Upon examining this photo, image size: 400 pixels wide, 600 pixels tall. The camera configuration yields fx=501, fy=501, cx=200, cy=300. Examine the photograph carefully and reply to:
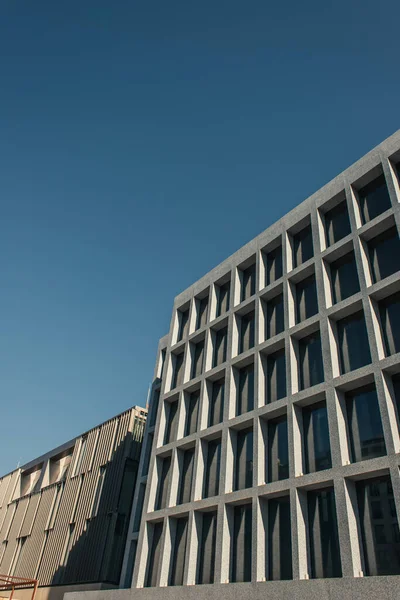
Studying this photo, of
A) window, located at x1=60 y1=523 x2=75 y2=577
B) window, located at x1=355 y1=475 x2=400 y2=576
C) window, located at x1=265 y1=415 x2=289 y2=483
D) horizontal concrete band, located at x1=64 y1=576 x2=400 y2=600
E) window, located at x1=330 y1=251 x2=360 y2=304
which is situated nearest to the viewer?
horizontal concrete band, located at x1=64 y1=576 x2=400 y2=600

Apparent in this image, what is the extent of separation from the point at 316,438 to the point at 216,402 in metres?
7.78

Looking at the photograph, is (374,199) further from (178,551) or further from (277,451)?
(178,551)

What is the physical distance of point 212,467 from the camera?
→ 2502 centimetres

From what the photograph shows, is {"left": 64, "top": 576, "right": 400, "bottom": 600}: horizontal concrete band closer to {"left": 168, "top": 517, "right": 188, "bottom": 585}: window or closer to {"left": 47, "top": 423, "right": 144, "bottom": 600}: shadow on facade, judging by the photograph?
{"left": 168, "top": 517, "right": 188, "bottom": 585}: window

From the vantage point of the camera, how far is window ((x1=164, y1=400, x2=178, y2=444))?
28425mm

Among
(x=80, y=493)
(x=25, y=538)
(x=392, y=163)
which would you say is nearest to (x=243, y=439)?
(x=392, y=163)

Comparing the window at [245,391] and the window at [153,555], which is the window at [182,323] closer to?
the window at [245,391]

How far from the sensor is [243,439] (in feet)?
79.2

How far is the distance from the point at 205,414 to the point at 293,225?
1104 centimetres

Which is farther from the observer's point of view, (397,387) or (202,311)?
(202,311)

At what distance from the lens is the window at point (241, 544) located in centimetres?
2027

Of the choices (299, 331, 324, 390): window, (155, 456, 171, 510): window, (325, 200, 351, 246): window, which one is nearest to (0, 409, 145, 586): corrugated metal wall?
(155, 456, 171, 510): window

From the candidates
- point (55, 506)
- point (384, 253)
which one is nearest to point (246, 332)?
point (384, 253)

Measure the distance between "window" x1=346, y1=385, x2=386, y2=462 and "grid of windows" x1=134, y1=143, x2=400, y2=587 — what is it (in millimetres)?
43
